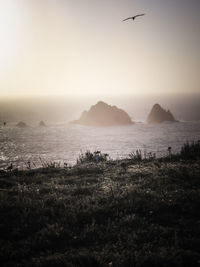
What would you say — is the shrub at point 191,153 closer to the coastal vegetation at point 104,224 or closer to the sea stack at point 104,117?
the coastal vegetation at point 104,224

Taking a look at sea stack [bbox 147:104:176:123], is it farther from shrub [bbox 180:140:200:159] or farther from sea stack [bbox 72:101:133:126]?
shrub [bbox 180:140:200:159]

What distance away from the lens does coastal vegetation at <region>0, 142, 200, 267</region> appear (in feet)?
20.4

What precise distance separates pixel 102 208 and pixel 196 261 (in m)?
4.03

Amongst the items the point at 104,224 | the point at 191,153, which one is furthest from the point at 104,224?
the point at 191,153

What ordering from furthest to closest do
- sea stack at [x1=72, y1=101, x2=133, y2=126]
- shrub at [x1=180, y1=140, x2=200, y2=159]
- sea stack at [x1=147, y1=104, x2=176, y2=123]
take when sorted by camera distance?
sea stack at [x1=147, y1=104, x2=176, y2=123], sea stack at [x1=72, y1=101, x2=133, y2=126], shrub at [x1=180, y1=140, x2=200, y2=159]

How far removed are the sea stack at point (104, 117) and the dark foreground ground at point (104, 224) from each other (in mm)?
87522

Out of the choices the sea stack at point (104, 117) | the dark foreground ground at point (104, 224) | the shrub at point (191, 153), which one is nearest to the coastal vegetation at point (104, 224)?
the dark foreground ground at point (104, 224)

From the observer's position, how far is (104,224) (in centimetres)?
816

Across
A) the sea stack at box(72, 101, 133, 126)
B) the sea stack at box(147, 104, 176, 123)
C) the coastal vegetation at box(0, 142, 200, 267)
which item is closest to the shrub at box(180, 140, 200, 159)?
the coastal vegetation at box(0, 142, 200, 267)

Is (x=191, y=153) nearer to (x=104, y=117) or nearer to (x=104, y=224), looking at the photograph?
(x=104, y=224)

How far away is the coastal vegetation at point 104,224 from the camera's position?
6.21 metres

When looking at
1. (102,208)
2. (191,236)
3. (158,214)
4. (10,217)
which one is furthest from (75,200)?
(191,236)

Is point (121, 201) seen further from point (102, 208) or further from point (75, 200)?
point (75, 200)

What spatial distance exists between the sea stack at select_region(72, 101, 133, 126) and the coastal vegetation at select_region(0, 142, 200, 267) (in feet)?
287
